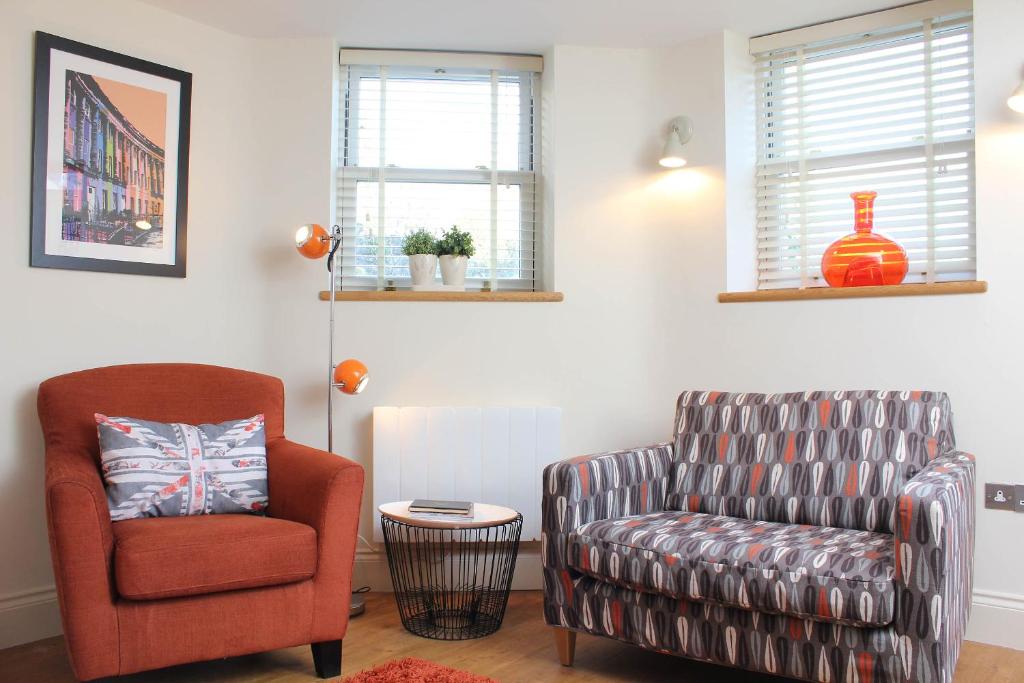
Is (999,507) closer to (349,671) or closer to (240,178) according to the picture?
(349,671)

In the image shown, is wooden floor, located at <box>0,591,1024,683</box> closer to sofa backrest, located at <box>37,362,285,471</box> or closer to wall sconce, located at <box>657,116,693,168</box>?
sofa backrest, located at <box>37,362,285,471</box>

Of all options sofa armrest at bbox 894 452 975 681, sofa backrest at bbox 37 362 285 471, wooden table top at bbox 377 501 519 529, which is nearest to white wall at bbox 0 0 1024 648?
sofa backrest at bbox 37 362 285 471

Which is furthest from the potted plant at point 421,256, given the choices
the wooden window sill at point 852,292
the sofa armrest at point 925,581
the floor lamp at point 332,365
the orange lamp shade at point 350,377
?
the sofa armrest at point 925,581

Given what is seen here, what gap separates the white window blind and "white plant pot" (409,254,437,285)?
1399 mm

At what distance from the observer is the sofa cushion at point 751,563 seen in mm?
2055

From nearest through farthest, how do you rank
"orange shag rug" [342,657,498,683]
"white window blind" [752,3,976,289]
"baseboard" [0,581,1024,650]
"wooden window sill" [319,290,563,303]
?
"orange shag rug" [342,657,498,683], "baseboard" [0,581,1024,650], "white window blind" [752,3,976,289], "wooden window sill" [319,290,563,303]

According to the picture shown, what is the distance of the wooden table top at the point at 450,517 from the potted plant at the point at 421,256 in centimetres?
107

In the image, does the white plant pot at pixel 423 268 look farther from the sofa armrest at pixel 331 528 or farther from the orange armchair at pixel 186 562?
the sofa armrest at pixel 331 528

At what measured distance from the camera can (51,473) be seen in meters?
2.33

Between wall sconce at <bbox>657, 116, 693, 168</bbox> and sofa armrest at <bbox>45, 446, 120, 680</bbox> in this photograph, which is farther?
wall sconce at <bbox>657, 116, 693, 168</bbox>

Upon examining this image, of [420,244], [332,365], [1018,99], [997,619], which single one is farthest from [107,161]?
[997,619]

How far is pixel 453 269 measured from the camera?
145 inches

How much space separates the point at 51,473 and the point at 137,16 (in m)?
1.89

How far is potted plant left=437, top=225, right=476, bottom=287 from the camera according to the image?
12.0 ft
